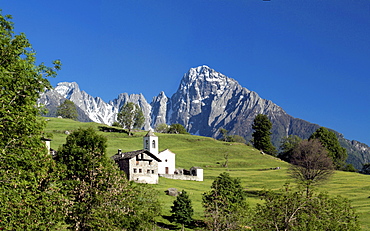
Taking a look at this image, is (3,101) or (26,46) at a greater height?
(26,46)

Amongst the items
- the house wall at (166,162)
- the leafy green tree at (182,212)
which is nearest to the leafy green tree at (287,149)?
the house wall at (166,162)

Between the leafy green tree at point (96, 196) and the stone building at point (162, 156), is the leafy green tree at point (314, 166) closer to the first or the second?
the stone building at point (162, 156)

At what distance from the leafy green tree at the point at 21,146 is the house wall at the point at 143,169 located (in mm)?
44115

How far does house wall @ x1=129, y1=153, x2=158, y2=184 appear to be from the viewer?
217ft

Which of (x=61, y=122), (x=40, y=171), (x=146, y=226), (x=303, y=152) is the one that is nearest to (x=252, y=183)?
(x=303, y=152)

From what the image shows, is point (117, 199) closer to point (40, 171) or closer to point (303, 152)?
point (40, 171)

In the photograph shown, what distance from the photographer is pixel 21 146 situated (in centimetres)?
1909

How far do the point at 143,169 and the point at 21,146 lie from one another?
4898 centimetres

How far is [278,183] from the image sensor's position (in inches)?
3076

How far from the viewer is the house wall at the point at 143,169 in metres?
66.0

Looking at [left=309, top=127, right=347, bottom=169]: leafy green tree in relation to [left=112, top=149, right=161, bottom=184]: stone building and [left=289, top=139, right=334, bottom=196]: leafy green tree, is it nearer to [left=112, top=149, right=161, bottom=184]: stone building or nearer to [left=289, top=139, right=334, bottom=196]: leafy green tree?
[left=289, top=139, right=334, bottom=196]: leafy green tree

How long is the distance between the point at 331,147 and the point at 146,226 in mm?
110738

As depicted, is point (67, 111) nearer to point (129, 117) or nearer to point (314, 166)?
point (129, 117)

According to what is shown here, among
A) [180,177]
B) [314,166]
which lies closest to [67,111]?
[180,177]
